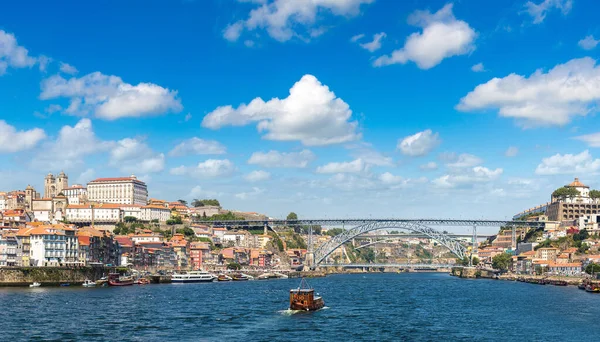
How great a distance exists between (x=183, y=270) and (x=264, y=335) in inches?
2846

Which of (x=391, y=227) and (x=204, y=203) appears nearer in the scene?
(x=391, y=227)

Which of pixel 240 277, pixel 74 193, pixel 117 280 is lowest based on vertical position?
pixel 240 277

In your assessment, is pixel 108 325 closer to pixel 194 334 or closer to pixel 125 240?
pixel 194 334

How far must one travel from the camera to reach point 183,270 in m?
106

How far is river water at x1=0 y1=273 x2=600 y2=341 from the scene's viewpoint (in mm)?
35812

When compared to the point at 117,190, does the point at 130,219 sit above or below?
below

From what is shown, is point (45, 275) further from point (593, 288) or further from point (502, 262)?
point (502, 262)

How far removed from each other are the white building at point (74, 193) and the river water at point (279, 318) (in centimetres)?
8523

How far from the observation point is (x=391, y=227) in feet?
416

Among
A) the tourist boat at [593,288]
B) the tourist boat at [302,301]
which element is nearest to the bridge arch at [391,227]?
the tourist boat at [593,288]

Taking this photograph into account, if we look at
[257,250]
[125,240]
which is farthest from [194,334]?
[257,250]

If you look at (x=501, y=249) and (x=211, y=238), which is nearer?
(x=211, y=238)

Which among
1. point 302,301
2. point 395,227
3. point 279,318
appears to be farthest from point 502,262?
point 279,318

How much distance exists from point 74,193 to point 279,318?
11486 centimetres
